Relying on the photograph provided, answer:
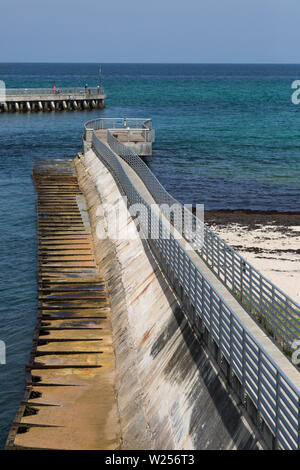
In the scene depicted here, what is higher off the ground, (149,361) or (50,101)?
(149,361)

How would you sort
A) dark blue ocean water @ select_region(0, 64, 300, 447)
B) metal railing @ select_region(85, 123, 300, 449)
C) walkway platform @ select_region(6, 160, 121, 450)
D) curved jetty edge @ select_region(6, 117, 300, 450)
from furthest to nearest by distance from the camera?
dark blue ocean water @ select_region(0, 64, 300, 447)
walkway platform @ select_region(6, 160, 121, 450)
curved jetty edge @ select_region(6, 117, 300, 450)
metal railing @ select_region(85, 123, 300, 449)

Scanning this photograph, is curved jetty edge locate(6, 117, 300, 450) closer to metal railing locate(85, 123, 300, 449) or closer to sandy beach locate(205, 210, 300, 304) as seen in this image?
metal railing locate(85, 123, 300, 449)

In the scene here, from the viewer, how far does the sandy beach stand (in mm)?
25981

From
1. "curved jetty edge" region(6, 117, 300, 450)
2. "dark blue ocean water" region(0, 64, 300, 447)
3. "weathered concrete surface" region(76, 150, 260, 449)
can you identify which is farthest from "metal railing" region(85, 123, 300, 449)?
"dark blue ocean water" region(0, 64, 300, 447)

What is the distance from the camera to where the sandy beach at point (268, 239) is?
85.2 feet

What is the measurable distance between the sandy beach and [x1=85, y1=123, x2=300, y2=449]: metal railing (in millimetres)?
4647

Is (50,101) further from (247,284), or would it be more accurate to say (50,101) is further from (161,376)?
(161,376)

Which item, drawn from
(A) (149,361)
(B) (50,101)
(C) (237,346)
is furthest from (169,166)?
(B) (50,101)

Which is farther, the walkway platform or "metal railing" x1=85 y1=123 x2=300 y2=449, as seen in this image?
the walkway platform

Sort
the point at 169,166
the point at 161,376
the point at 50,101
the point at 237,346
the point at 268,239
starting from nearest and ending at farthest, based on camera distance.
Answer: the point at 237,346
the point at 161,376
the point at 268,239
the point at 169,166
the point at 50,101

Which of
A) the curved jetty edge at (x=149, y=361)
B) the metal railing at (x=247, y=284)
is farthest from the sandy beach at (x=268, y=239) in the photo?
the curved jetty edge at (x=149, y=361)

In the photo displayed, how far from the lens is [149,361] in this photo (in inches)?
725

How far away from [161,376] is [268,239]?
17.2 metres

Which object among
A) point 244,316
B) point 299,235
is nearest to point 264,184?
point 299,235
